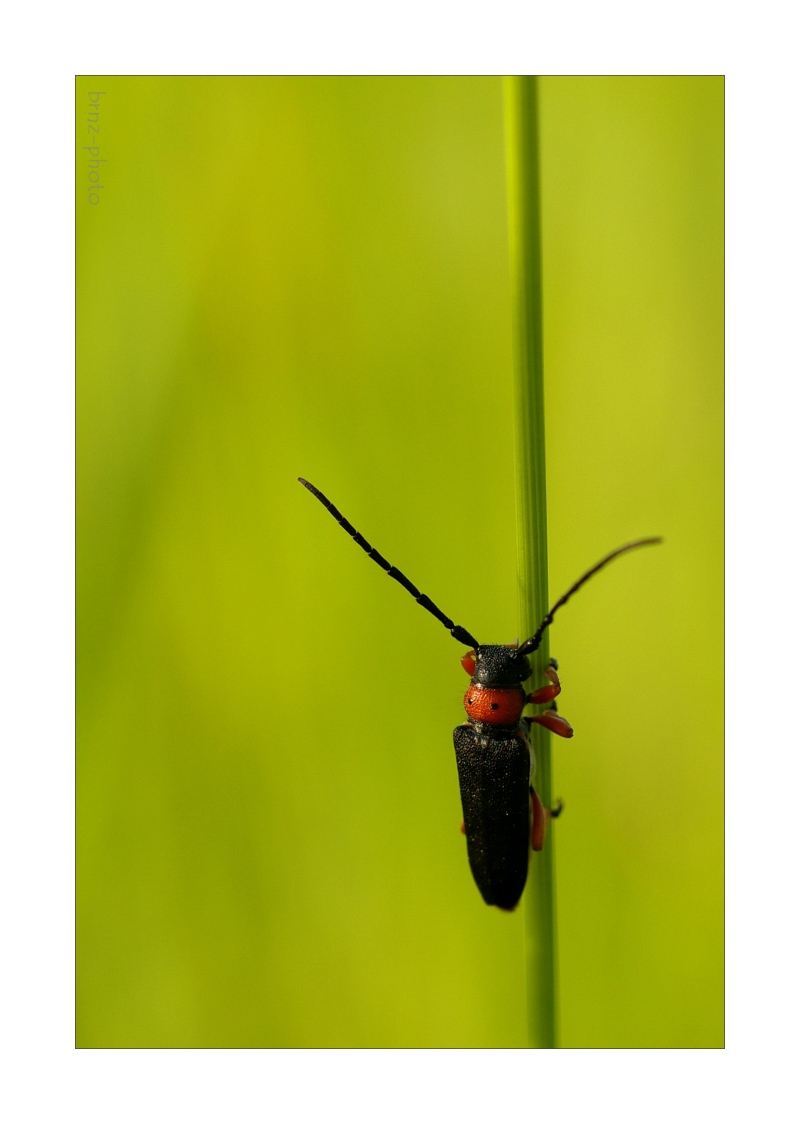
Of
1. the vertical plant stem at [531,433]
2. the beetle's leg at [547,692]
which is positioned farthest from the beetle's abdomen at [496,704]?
the vertical plant stem at [531,433]

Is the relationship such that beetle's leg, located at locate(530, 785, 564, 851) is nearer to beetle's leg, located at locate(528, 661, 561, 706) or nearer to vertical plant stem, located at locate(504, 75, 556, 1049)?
vertical plant stem, located at locate(504, 75, 556, 1049)

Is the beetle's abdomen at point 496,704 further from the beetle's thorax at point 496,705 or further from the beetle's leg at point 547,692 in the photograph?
the beetle's leg at point 547,692

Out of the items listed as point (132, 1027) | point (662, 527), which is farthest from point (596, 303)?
point (132, 1027)

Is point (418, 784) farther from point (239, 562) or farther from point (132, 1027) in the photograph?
point (132, 1027)

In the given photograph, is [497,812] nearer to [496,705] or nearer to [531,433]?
[496,705]

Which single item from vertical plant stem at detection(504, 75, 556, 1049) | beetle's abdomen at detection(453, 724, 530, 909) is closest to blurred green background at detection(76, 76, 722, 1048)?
beetle's abdomen at detection(453, 724, 530, 909)
